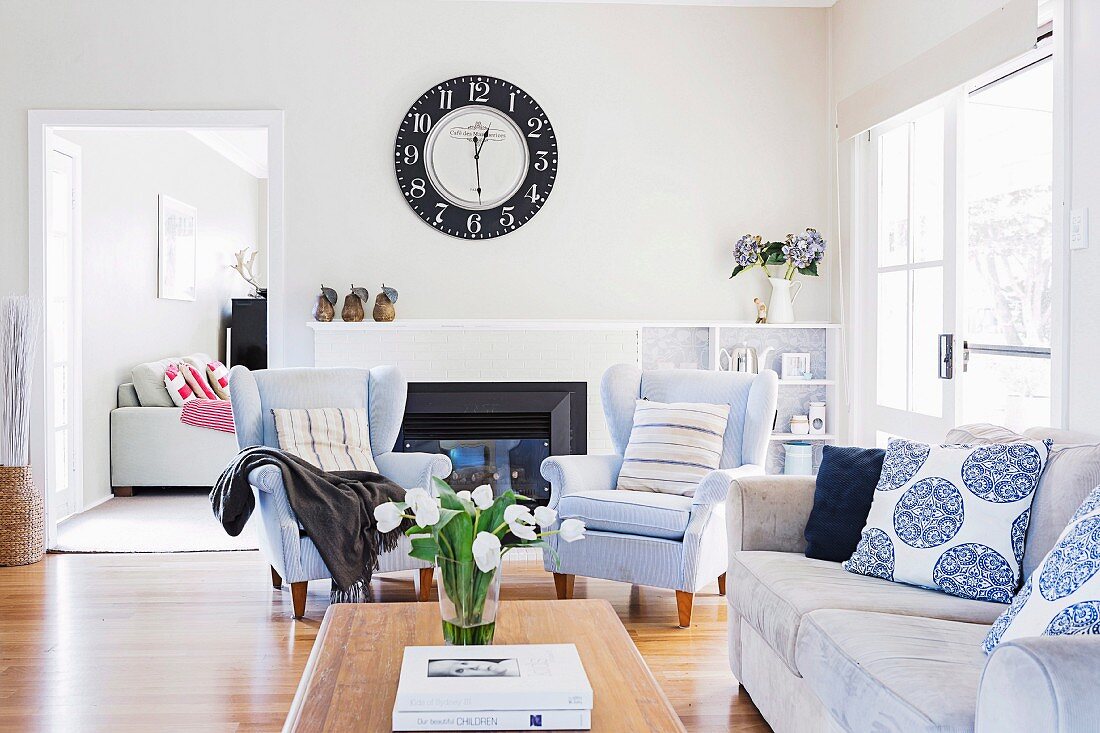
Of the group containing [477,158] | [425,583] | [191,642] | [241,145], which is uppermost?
[241,145]

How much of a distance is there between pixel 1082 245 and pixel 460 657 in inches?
91.6

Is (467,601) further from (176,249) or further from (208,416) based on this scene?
(176,249)

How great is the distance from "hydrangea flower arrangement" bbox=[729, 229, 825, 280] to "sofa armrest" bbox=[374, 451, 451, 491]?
1954 mm

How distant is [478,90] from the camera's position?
5145mm

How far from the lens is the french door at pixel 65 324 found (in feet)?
17.9

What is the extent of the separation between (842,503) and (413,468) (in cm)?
197

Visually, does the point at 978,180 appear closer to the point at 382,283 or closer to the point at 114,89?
the point at 382,283

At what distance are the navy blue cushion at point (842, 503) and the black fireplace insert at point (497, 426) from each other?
2.27m

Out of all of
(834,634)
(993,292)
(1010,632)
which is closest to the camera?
(1010,632)

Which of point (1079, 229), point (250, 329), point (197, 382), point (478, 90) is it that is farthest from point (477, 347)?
point (250, 329)

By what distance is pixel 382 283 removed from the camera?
5.17 m

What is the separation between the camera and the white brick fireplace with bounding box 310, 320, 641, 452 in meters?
5.01

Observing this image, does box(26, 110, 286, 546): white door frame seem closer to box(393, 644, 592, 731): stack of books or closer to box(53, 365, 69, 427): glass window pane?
box(53, 365, 69, 427): glass window pane

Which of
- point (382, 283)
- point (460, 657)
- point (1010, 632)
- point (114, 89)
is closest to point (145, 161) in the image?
point (114, 89)
